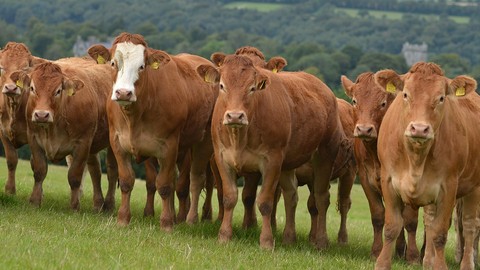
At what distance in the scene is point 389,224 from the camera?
12594 mm

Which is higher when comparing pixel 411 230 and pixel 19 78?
pixel 19 78

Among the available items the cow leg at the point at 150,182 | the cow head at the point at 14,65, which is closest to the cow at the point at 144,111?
the cow leg at the point at 150,182

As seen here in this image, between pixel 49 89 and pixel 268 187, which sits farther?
pixel 49 89

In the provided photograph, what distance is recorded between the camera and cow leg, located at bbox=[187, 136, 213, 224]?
16562 millimetres

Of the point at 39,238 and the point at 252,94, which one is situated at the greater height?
the point at 252,94

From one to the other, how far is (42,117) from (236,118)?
3.62 metres

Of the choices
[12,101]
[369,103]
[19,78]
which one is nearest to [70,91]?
[19,78]

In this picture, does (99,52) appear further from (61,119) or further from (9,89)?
(9,89)

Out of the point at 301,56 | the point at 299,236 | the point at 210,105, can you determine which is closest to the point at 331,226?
the point at 299,236

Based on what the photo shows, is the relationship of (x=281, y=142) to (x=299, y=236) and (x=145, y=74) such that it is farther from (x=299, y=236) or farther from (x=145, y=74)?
(x=299, y=236)

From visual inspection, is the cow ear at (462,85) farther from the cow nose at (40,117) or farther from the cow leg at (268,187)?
the cow nose at (40,117)

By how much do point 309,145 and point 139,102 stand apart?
291cm

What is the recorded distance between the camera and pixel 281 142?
14.4m

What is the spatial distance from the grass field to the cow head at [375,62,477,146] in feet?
7.29
